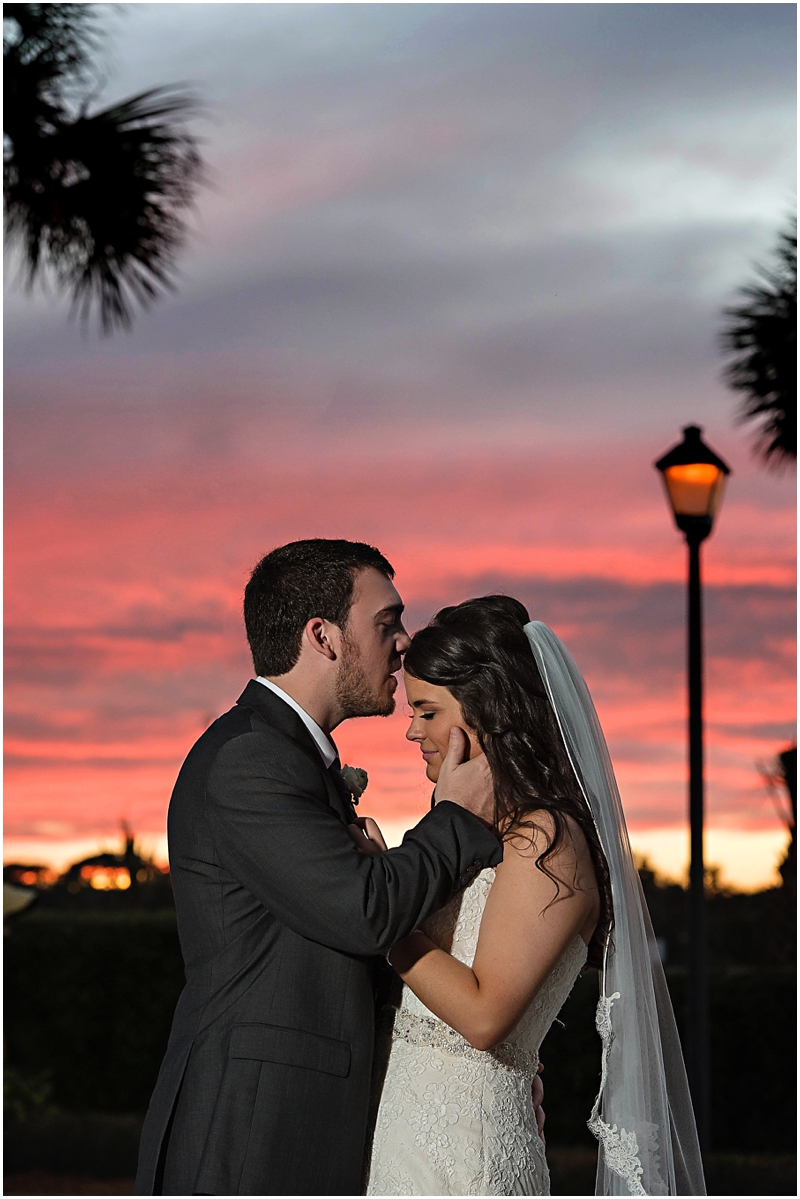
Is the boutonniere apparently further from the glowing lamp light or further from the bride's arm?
the glowing lamp light

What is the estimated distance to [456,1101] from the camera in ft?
10.8

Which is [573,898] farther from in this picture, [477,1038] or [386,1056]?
[386,1056]

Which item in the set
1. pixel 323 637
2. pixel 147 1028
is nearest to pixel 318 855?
pixel 323 637

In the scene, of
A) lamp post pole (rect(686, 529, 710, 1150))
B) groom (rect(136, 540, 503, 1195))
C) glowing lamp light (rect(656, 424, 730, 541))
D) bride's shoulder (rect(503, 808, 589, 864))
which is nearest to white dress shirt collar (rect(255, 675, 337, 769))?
groom (rect(136, 540, 503, 1195))

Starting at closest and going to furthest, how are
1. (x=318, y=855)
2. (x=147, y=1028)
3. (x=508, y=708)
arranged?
(x=318, y=855) → (x=508, y=708) → (x=147, y=1028)

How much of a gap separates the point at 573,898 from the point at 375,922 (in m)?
0.66

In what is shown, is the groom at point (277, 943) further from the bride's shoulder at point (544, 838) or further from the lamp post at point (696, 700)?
the lamp post at point (696, 700)

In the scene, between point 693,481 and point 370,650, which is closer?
point 370,650

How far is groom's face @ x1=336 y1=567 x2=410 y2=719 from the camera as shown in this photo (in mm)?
3283

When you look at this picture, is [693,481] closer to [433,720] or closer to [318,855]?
[433,720]

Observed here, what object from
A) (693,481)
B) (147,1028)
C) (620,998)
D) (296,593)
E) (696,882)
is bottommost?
(147,1028)

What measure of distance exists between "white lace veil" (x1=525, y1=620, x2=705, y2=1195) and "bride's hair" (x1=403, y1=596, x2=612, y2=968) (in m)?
0.04

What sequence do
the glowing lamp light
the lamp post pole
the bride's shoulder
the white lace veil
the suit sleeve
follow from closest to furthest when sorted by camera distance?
the suit sleeve < the bride's shoulder < the white lace veil < the lamp post pole < the glowing lamp light

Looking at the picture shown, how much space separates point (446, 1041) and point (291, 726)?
95 centimetres
